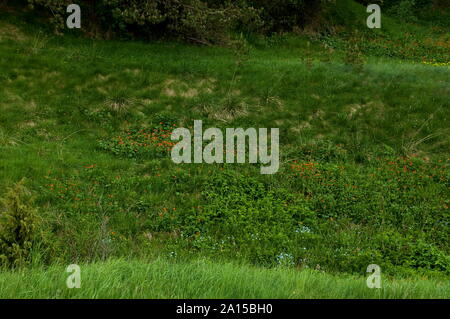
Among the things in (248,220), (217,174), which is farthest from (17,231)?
(217,174)

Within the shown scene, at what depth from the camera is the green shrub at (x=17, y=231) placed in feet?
18.0

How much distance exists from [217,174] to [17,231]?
5.42m

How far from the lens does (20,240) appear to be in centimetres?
569

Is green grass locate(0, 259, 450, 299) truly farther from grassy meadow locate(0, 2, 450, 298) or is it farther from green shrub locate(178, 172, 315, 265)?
green shrub locate(178, 172, 315, 265)

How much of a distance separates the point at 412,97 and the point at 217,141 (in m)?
7.50

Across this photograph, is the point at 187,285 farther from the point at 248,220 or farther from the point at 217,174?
the point at 217,174

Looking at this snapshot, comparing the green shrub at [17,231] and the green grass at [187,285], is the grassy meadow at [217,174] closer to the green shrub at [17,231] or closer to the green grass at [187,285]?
the green grass at [187,285]

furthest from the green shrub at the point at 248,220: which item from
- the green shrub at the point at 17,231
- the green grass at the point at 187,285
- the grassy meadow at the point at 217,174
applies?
the green shrub at the point at 17,231

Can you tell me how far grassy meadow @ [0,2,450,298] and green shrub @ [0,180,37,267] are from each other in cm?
13

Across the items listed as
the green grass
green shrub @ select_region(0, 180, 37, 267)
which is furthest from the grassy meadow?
green shrub @ select_region(0, 180, 37, 267)

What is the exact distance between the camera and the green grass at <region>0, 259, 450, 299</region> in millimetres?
4098

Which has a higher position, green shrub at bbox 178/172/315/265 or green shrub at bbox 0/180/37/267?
green shrub at bbox 0/180/37/267
